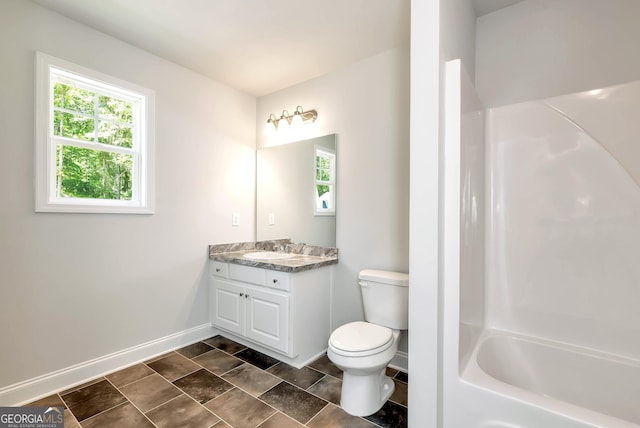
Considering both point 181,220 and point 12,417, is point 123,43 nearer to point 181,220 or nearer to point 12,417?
point 181,220

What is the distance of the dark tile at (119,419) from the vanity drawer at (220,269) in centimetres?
117

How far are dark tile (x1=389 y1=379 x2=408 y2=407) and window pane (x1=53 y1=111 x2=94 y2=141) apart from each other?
284 centimetres

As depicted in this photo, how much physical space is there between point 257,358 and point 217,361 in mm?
319

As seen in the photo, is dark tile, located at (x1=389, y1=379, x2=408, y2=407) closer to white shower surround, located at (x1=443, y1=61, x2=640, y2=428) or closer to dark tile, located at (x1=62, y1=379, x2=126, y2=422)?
white shower surround, located at (x1=443, y1=61, x2=640, y2=428)

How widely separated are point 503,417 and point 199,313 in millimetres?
2496

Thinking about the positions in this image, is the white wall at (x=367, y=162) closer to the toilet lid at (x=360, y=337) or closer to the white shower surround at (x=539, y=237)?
the toilet lid at (x=360, y=337)

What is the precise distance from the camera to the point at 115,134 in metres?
2.34

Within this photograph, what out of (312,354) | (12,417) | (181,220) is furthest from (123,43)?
(312,354)

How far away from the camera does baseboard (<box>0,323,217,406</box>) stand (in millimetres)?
1834

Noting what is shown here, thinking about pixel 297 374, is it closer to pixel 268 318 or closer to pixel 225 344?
pixel 268 318

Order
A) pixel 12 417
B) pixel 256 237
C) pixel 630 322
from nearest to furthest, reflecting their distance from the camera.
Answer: pixel 630 322 < pixel 12 417 < pixel 256 237

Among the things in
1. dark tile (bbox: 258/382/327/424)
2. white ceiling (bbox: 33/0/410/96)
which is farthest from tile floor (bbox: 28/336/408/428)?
white ceiling (bbox: 33/0/410/96)

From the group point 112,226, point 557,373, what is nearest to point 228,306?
point 112,226

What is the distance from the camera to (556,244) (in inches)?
69.9
